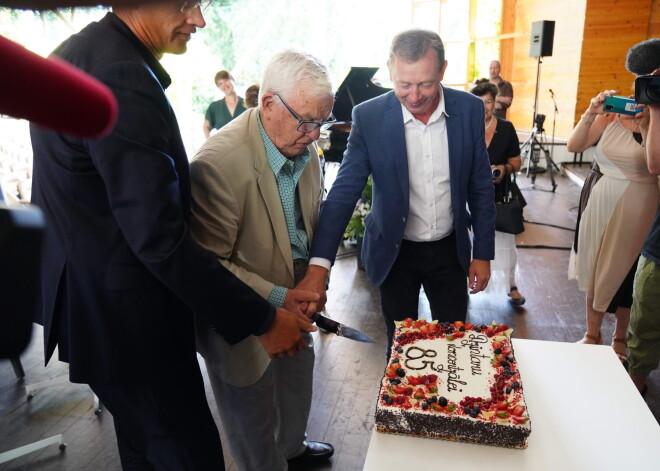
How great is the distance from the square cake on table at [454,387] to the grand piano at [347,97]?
12.1ft

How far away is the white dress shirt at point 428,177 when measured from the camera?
186 cm

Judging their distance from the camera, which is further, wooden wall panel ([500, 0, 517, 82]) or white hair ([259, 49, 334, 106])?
wooden wall panel ([500, 0, 517, 82])

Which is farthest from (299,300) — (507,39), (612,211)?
(507,39)

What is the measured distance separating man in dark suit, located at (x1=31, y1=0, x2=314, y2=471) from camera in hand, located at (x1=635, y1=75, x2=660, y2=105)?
1387 millimetres

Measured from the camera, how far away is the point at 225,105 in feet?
17.9

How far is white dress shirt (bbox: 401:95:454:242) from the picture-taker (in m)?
1.86

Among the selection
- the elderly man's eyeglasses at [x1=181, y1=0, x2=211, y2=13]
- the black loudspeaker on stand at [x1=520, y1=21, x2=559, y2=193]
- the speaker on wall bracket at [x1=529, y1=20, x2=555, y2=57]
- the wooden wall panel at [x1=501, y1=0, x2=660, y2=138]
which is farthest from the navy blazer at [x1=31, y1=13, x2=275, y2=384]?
the wooden wall panel at [x1=501, y1=0, x2=660, y2=138]

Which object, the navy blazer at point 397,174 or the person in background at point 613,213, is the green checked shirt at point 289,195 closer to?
the navy blazer at point 397,174

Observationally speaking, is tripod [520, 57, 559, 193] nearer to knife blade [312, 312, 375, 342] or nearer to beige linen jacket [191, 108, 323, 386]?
knife blade [312, 312, 375, 342]

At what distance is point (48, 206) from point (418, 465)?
91cm

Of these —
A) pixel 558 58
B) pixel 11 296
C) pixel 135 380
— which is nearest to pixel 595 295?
pixel 135 380

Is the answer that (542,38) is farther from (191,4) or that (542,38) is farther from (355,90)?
(191,4)

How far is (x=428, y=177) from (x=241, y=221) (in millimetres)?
748

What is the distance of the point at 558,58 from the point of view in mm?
8734
